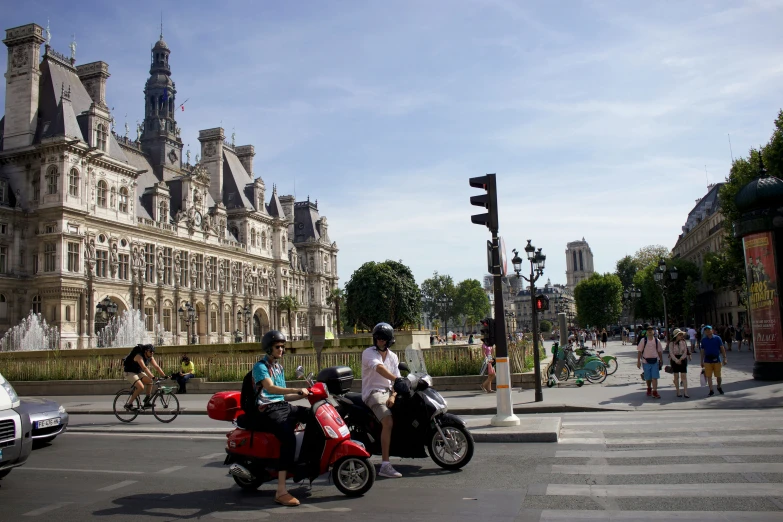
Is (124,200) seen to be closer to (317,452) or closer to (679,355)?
(679,355)

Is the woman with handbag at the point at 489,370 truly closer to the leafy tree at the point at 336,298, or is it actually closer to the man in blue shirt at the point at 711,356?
the man in blue shirt at the point at 711,356

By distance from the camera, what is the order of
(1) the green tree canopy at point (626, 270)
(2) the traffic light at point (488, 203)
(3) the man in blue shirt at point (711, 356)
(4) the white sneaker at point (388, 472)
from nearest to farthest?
(4) the white sneaker at point (388, 472), (2) the traffic light at point (488, 203), (3) the man in blue shirt at point (711, 356), (1) the green tree canopy at point (626, 270)

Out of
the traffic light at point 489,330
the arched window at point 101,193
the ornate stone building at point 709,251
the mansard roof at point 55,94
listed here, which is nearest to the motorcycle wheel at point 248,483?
the traffic light at point 489,330

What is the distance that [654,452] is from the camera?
29.1 feet

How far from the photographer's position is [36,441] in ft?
37.2

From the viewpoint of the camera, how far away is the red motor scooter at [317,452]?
6.96 meters

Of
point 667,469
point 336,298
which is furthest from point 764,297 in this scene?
point 336,298

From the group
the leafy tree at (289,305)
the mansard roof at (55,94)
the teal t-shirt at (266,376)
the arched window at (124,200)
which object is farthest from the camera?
the leafy tree at (289,305)

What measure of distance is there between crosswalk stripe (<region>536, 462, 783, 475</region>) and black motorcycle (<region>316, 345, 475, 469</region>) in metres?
1.11

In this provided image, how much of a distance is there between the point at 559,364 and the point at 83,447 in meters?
15.3

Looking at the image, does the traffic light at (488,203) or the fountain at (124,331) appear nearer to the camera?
the traffic light at (488,203)

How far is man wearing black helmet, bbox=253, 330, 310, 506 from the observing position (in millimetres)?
6816

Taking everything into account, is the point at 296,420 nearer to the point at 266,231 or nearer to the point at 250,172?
the point at 266,231

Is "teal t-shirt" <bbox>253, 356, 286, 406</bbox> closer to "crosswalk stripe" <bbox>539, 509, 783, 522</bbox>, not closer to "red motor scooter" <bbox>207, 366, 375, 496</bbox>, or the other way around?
"red motor scooter" <bbox>207, 366, 375, 496</bbox>
